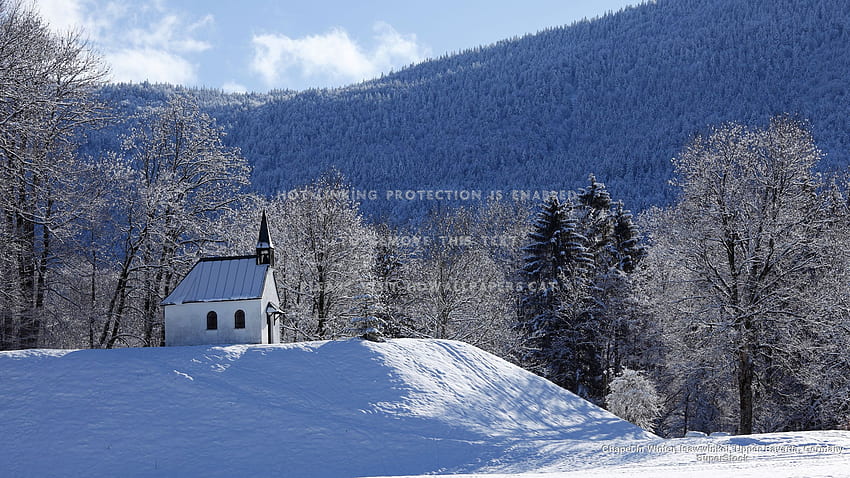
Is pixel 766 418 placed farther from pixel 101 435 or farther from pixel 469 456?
pixel 101 435

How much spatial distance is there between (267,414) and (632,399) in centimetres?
1906

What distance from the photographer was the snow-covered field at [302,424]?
1692 cm

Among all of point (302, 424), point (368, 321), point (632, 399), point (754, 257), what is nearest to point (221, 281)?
point (368, 321)

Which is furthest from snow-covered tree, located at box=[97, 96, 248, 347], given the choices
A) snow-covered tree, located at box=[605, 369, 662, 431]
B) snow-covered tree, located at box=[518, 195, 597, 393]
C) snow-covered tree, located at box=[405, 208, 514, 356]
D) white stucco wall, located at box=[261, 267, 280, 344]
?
snow-covered tree, located at box=[605, 369, 662, 431]

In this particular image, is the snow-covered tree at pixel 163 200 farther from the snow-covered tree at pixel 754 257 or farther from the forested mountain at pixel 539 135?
the forested mountain at pixel 539 135

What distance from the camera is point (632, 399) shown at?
31906 mm

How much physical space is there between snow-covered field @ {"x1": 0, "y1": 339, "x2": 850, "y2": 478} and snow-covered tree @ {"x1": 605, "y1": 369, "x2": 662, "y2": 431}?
8.94 m

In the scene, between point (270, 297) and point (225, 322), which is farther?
point (270, 297)

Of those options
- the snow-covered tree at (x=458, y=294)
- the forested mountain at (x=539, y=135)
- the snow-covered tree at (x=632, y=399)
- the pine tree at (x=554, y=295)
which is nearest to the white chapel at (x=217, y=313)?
the snow-covered tree at (x=458, y=294)

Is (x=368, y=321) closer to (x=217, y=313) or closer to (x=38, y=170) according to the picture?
(x=217, y=313)

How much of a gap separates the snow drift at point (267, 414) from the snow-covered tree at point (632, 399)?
27.3ft

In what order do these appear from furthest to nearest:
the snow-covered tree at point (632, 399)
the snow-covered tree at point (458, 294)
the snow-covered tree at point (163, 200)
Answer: the snow-covered tree at point (458, 294)
the snow-covered tree at point (632, 399)
the snow-covered tree at point (163, 200)

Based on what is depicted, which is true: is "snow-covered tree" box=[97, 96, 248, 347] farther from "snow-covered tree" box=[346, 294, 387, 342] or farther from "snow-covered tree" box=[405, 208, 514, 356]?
"snow-covered tree" box=[405, 208, 514, 356]

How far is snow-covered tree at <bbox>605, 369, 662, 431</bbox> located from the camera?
→ 105ft
